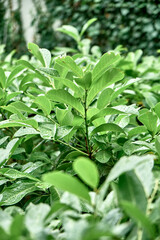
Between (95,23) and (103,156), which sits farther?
(95,23)

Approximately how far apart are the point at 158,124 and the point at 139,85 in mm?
693

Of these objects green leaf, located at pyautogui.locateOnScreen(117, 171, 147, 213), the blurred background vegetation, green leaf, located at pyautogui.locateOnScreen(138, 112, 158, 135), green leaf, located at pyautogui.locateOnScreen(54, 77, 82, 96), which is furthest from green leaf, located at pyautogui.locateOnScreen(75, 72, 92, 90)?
the blurred background vegetation

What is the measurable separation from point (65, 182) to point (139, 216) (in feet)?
0.30

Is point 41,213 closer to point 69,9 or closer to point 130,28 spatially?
point 130,28

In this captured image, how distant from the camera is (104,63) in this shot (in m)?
0.60

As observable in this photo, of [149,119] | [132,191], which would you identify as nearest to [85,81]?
[149,119]

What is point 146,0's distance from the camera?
377 centimetres

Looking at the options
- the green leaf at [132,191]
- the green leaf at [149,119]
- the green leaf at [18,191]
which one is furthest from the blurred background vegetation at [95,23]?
the green leaf at [132,191]

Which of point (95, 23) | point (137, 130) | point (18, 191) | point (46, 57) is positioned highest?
point (95, 23)

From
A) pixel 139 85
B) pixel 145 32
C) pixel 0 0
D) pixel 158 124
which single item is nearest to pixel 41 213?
pixel 158 124

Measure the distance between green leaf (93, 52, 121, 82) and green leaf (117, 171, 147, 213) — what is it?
0.27 meters

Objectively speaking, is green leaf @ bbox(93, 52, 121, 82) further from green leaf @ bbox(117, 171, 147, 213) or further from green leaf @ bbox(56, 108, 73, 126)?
green leaf @ bbox(117, 171, 147, 213)

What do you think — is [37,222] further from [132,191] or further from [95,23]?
[95,23]

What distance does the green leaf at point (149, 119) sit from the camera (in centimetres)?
61
